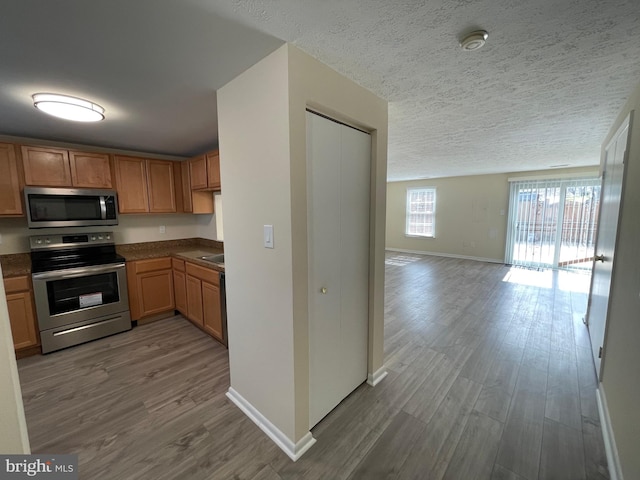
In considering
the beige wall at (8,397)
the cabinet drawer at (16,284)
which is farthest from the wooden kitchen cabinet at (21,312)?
the beige wall at (8,397)

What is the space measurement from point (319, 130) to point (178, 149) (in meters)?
2.74

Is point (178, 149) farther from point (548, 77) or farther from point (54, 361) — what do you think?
point (548, 77)

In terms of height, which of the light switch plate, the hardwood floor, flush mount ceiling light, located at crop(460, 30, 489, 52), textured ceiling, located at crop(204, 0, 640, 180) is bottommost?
the hardwood floor

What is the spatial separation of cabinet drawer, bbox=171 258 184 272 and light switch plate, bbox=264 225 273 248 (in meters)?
2.20

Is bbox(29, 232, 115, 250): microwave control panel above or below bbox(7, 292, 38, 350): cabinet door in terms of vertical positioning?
above

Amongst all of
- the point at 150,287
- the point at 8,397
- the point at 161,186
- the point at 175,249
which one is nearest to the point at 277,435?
the point at 8,397

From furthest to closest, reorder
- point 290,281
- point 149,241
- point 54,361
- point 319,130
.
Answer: point 149,241
point 54,361
point 319,130
point 290,281

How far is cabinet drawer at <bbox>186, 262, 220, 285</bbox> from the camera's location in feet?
8.78

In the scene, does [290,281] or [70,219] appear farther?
[70,219]

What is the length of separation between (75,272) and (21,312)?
1.75 feet

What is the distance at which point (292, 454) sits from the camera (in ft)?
5.08

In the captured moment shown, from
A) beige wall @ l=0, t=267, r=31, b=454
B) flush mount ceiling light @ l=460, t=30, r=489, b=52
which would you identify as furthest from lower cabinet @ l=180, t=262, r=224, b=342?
flush mount ceiling light @ l=460, t=30, r=489, b=52

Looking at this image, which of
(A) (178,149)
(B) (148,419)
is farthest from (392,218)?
(B) (148,419)

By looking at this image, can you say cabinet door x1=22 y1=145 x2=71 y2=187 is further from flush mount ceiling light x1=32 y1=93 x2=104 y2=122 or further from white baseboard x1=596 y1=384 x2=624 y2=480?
white baseboard x1=596 y1=384 x2=624 y2=480
